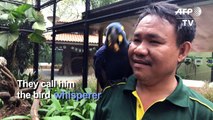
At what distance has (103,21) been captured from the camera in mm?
3588

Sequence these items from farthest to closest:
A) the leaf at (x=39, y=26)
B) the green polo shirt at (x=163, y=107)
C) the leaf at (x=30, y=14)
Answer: the leaf at (x=30, y=14)
the leaf at (x=39, y=26)
the green polo shirt at (x=163, y=107)

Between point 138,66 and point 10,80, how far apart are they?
2592mm

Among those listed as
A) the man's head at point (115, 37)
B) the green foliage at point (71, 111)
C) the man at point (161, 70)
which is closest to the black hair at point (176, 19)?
the man at point (161, 70)

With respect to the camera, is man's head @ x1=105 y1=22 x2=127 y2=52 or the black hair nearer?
the black hair

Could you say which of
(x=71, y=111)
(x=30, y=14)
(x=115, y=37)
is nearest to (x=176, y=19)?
(x=115, y=37)

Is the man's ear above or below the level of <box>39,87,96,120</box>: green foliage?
above

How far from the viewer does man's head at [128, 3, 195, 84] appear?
727mm

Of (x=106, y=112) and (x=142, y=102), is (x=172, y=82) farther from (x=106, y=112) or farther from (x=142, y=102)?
(x=106, y=112)

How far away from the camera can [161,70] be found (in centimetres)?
74

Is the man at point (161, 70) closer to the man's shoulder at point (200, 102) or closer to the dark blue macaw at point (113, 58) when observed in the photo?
the man's shoulder at point (200, 102)

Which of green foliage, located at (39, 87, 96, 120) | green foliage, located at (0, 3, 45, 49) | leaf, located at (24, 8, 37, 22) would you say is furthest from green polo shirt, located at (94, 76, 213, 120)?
leaf, located at (24, 8, 37, 22)

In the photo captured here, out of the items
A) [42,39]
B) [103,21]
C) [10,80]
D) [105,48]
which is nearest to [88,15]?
[103,21]

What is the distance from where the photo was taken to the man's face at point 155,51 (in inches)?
28.6

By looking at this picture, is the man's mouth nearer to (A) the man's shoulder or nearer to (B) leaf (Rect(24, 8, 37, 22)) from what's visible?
(A) the man's shoulder
